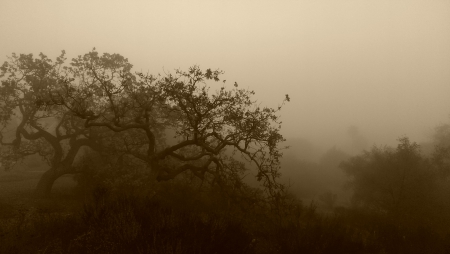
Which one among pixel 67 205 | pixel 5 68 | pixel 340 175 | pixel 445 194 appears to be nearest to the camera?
pixel 67 205

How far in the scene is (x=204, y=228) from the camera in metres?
7.52

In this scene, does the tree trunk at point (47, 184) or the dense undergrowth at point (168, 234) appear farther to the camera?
the tree trunk at point (47, 184)

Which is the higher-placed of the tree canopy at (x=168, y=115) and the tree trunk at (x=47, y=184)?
the tree canopy at (x=168, y=115)

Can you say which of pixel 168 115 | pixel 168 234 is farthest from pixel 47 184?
pixel 168 234

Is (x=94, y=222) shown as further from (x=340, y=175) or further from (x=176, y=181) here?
(x=340, y=175)

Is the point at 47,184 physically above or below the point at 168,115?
below

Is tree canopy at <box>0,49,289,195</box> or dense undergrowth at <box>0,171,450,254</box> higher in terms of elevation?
tree canopy at <box>0,49,289,195</box>

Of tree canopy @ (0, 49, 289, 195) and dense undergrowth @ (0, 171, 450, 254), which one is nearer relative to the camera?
dense undergrowth @ (0, 171, 450, 254)

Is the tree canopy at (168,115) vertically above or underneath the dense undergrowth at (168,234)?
above

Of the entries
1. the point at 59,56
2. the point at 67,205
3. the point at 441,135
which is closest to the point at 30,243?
the point at 67,205

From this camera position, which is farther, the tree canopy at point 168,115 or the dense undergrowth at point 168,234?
the tree canopy at point 168,115

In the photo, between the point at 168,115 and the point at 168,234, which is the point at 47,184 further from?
the point at 168,234

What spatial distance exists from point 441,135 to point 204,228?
4609 cm

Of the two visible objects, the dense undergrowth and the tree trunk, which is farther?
the tree trunk
